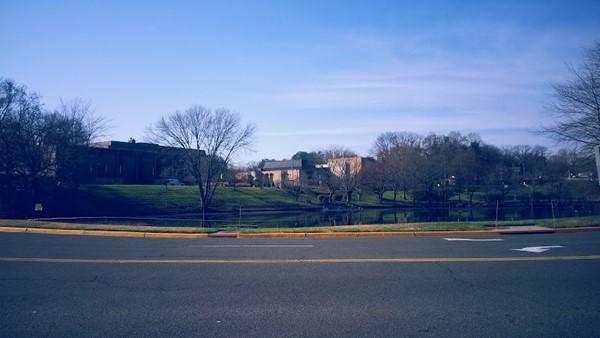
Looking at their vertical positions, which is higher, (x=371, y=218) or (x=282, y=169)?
(x=282, y=169)

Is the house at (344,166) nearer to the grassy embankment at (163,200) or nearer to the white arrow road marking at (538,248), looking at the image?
the grassy embankment at (163,200)

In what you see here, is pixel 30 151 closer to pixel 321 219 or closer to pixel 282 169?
pixel 321 219

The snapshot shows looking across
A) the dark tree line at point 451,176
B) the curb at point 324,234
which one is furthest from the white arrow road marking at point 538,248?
the dark tree line at point 451,176

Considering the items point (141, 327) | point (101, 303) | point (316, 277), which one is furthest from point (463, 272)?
point (101, 303)

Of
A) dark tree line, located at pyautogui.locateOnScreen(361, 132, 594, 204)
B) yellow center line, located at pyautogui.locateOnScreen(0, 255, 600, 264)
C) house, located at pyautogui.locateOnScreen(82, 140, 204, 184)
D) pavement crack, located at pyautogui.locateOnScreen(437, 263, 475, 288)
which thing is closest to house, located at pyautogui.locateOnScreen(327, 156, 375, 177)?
dark tree line, located at pyautogui.locateOnScreen(361, 132, 594, 204)

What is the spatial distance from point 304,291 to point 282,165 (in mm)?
101766

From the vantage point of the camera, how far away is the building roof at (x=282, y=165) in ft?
340

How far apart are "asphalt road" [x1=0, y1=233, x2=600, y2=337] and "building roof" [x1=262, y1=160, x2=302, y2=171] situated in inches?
3558

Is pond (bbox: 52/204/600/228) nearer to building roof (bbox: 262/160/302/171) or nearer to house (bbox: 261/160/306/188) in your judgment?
house (bbox: 261/160/306/188)

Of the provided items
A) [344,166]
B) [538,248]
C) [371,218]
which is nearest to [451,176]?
[344,166]

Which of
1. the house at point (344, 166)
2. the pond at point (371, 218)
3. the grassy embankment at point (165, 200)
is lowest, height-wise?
the pond at point (371, 218)

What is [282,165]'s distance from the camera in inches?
→ 4269

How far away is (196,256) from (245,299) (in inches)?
171

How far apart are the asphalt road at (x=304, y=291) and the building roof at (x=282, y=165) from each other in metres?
90.4
